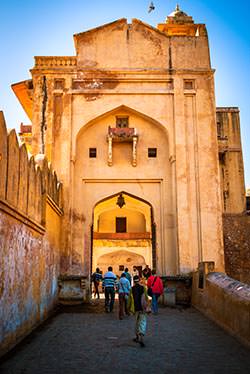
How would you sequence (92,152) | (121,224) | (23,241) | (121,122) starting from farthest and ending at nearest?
(121,224), (121,122), (92,152), (23,241)

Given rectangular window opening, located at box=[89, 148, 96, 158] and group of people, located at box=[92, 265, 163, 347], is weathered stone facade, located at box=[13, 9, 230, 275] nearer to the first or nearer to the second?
rectangular window opening, located at box=[89, 148, 96, 158]

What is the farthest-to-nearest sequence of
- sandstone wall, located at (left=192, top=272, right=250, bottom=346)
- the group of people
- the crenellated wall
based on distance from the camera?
the group of people
sandstone wall, located at (left=192, top=272, right=250, bottom=346)
the crenellated wall

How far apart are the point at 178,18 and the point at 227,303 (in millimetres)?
20905

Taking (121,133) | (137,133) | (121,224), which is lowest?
(121,224)

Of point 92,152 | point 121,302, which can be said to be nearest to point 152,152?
point 92,152

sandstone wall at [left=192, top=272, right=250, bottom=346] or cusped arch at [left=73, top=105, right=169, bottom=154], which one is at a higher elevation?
cusped arch at [left=73, top=105, right=169, bottom=154]

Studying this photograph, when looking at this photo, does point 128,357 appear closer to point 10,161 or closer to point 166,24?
point 10,161

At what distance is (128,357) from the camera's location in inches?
226

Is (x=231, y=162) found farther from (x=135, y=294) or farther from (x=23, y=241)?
(x=23, y=241)

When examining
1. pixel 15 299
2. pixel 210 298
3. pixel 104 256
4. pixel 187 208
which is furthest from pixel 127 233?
pixel 15 299

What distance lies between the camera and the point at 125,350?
6168 millimetres

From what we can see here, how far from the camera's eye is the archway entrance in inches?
958

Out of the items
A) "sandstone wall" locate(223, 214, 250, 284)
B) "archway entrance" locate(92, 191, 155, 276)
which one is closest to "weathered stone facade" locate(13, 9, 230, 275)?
"sandstone wall" locate(223, 214, 250, 284)

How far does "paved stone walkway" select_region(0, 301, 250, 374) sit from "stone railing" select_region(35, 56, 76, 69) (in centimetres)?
866
